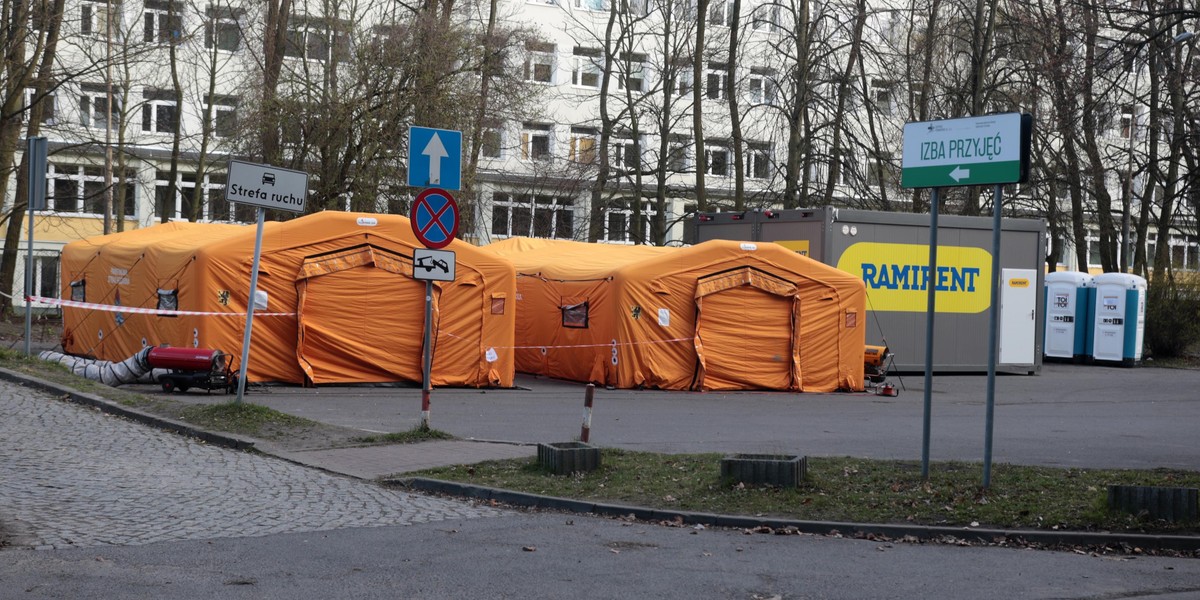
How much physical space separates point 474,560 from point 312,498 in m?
2.60

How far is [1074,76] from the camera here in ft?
51.9

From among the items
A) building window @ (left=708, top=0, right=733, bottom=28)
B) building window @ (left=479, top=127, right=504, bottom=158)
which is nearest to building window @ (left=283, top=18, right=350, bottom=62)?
building window @ (left=479, top=127, right=504, bottom=158)

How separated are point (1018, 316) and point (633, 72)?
83.2ft

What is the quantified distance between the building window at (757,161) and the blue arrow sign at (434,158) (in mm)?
26917

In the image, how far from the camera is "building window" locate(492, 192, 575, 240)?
46875 mm

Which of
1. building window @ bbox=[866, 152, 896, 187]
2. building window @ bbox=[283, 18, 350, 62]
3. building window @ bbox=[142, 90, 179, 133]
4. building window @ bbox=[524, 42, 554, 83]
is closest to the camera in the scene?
building window @ bbox=[283, 18, 350, 62]

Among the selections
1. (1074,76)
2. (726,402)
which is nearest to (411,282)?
(726,402)

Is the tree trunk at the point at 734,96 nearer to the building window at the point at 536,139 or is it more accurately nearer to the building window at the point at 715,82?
the building window at the point at 715,82

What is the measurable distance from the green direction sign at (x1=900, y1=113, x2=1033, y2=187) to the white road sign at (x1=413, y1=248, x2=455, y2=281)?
16.5ft

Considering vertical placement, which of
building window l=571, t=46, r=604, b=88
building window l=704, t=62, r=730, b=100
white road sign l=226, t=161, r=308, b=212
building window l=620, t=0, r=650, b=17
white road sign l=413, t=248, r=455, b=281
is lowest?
white road sign l=413, t=248, r=455, b=281

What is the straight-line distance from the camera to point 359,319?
2136 centimetres

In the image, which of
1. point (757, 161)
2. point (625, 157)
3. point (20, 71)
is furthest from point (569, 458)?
point (625, 157)

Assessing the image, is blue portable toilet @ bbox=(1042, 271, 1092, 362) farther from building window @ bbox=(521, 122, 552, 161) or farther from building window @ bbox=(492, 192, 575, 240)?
building window @ bbox=(521, 122, 552, 161)

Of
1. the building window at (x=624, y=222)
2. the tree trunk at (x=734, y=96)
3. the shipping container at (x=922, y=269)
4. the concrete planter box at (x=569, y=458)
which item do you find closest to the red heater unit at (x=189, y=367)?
the concrete planter box at (x=569, y=458)
